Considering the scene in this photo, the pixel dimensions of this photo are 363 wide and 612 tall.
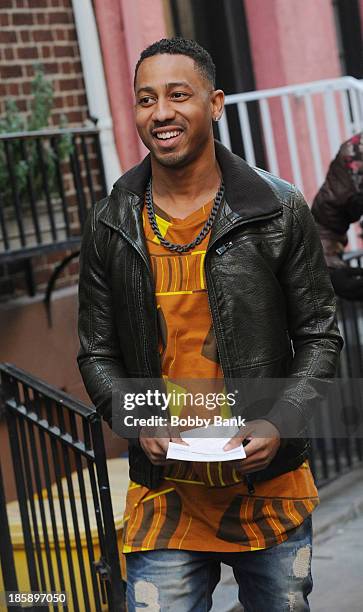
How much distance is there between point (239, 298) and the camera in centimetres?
316

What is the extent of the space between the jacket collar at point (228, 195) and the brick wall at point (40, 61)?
339 cm

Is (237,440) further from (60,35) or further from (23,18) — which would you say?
(60,35)

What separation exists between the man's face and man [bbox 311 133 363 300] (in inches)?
64.5

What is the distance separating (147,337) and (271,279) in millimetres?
354

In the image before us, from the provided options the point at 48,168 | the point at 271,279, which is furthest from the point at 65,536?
the point at 48,168

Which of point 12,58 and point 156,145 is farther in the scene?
point 12,58

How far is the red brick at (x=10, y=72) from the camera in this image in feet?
22.3

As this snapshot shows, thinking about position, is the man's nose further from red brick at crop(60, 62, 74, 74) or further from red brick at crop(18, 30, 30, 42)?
red brick at crop(60, 62, 74, 74)

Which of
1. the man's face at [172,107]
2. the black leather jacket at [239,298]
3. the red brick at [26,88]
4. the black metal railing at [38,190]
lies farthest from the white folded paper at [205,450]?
the red brick at [26,88]

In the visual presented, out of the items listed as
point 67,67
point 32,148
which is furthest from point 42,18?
point 32,148

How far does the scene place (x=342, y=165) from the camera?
15.5ft

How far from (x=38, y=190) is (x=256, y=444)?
376 centimetres

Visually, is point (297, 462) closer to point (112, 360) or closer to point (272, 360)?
point (272, 360)

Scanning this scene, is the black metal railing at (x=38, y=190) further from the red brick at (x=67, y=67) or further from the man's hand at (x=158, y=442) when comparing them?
the man's hand at (x=158, y=442)
